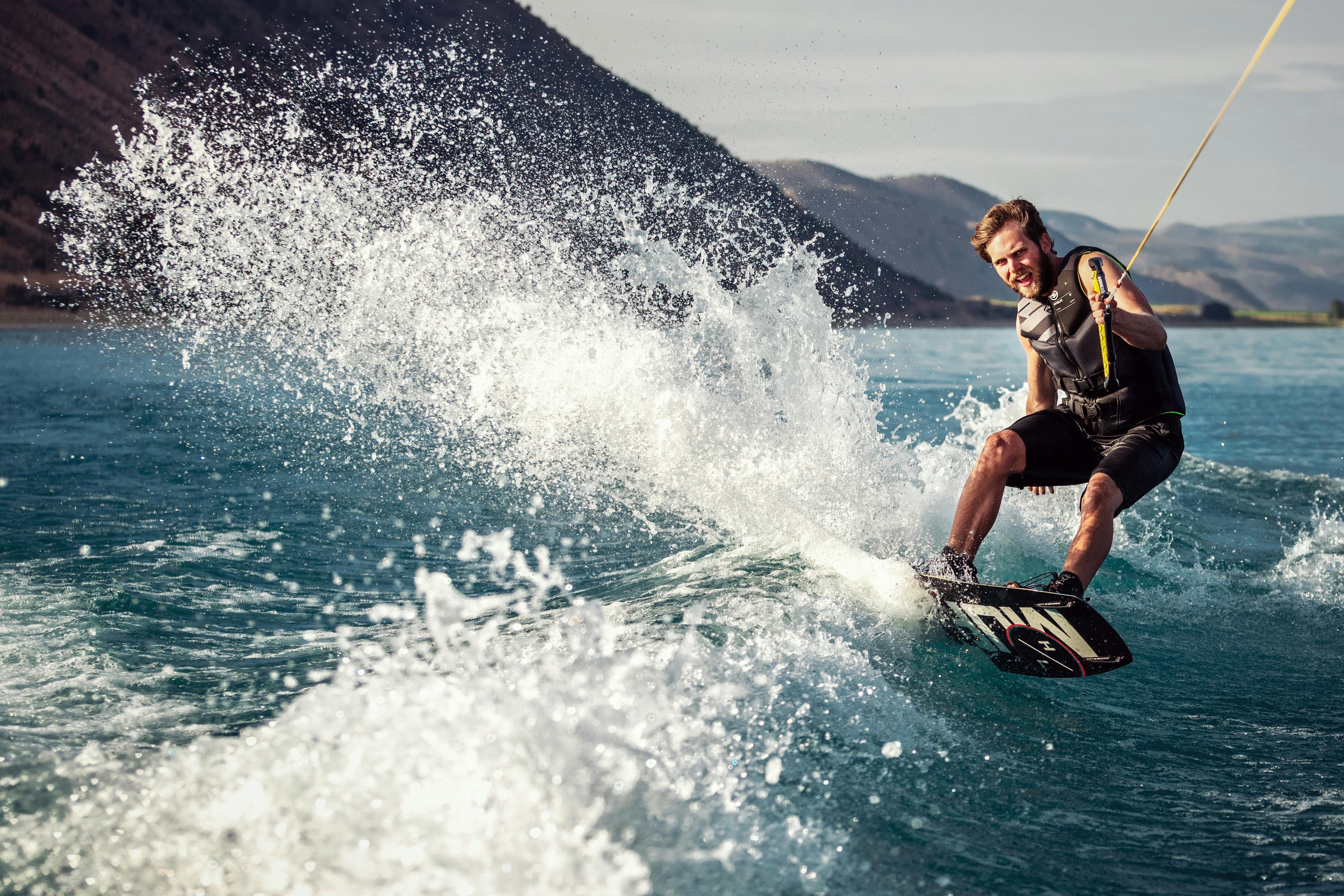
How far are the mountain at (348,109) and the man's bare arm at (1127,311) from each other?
86.5 feet

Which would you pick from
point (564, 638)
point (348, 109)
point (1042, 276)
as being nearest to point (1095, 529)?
point (1042, 276)

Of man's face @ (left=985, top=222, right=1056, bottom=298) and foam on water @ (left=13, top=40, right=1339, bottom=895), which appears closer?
foam on water @ (left=13, top=40, right=1339, bottom=895)

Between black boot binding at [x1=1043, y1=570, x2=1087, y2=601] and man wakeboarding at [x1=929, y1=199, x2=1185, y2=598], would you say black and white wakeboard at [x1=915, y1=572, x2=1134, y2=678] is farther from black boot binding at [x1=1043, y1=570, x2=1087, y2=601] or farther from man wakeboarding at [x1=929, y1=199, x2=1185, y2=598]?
man wakeboarding at [x1=929, y1=199, x2=1185, y2=598]

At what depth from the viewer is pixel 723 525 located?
18.3 ft

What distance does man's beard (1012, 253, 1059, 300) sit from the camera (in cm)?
403

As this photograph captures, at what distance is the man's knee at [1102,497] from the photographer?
3.60 meters

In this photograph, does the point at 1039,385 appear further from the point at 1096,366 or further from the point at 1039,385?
the point at 1096,366

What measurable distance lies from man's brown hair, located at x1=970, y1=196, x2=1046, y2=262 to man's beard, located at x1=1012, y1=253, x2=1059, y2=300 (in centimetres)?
9

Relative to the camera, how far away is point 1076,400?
13.5ft

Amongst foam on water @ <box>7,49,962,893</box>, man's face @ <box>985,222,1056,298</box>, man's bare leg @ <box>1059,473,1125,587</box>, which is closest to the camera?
foam on water @ <box>7,49,962,893</box>

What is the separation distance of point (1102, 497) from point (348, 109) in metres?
43.8

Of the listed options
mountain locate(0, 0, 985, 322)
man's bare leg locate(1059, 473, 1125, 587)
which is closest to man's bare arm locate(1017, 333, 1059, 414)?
man's bare leg locate(1059, 473, 1125, 587)

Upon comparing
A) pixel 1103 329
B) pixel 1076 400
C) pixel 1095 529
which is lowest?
pixel 1095 529

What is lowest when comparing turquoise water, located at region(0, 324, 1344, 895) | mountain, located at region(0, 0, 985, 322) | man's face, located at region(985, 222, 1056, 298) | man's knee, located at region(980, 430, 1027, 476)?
turquoise water, located at region(0, 324, 1344, 895)
